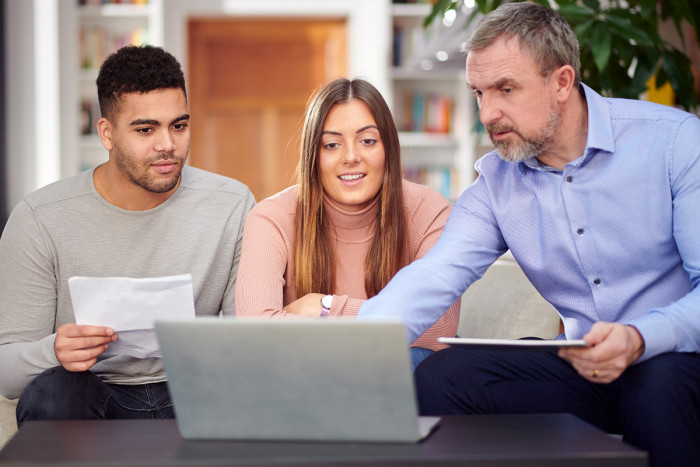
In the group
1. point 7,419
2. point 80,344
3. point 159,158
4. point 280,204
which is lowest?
point 7,419

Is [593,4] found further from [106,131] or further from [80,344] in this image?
[80,344]

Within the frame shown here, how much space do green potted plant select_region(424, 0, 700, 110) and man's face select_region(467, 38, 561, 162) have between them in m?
0.39

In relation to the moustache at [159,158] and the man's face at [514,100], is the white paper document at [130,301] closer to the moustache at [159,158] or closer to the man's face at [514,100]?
the moustache at [159,158]

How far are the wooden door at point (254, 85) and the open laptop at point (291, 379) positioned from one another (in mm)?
4283

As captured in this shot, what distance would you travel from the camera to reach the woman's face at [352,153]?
5.89 ft

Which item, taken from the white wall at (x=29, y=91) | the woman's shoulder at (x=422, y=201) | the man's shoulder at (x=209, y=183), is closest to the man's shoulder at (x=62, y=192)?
the man's shoulder at (x=209, y=183)

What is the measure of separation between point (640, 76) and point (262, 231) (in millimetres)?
1120

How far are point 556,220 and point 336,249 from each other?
0.55 metres

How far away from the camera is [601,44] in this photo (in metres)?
1.84

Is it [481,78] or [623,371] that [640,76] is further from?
[623,371]

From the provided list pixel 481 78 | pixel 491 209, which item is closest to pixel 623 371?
pixel 491 209

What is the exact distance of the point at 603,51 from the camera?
1.83m

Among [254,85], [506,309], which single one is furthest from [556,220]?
[254,85]

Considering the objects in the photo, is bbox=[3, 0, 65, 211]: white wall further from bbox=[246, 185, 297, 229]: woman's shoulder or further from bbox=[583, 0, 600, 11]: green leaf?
bbox=[583, 0, 600, 11]: green leaf
